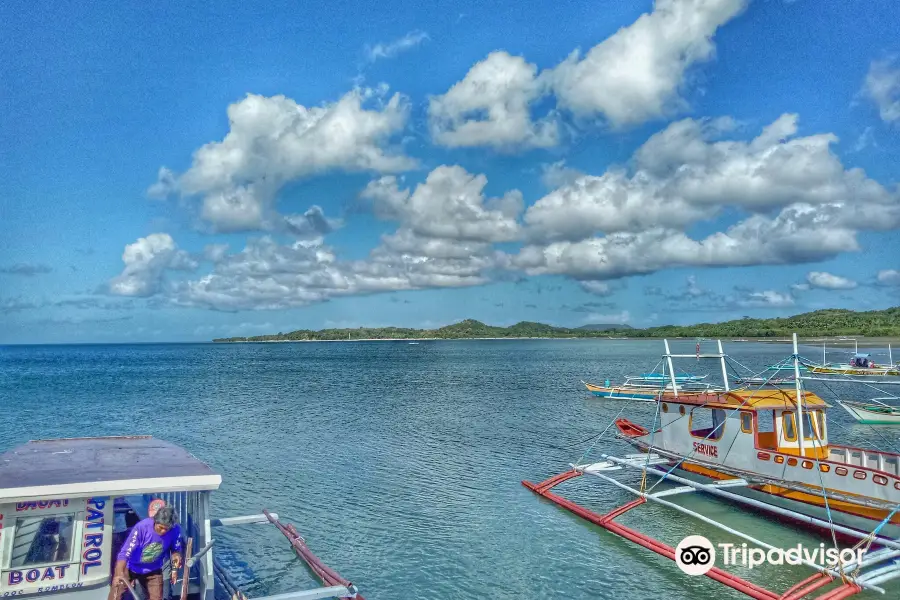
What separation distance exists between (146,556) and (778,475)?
1940cm

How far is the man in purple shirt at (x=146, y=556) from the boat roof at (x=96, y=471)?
703mm

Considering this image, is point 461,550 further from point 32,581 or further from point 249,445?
point 249,445

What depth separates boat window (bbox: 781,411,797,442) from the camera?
70.5 ft

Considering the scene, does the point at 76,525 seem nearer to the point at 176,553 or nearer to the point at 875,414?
the point at 176,553

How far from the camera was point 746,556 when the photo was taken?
58.5 ft

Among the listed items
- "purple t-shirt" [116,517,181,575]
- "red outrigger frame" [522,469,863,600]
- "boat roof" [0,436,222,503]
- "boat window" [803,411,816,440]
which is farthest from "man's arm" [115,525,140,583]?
"boat window" [803,411,816,440]

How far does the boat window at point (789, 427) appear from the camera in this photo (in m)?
21.5

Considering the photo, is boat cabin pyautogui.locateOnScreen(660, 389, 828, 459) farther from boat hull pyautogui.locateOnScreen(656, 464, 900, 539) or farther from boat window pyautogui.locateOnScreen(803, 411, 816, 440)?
boat hull pyautogui.locateOnScreen(656, 464, 900, 539)

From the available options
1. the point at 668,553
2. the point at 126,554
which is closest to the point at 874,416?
the point at 668,553

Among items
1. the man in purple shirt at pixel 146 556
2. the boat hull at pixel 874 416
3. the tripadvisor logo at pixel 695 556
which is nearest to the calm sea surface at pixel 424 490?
the tripadvisor logo at pixel 695 556

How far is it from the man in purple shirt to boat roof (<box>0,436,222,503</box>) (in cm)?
70

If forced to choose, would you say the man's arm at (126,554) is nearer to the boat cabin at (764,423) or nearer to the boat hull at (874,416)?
the boat cabin at (764,423)

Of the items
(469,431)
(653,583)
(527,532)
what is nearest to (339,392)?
(469,431)

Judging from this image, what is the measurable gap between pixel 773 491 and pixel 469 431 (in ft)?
72.8
